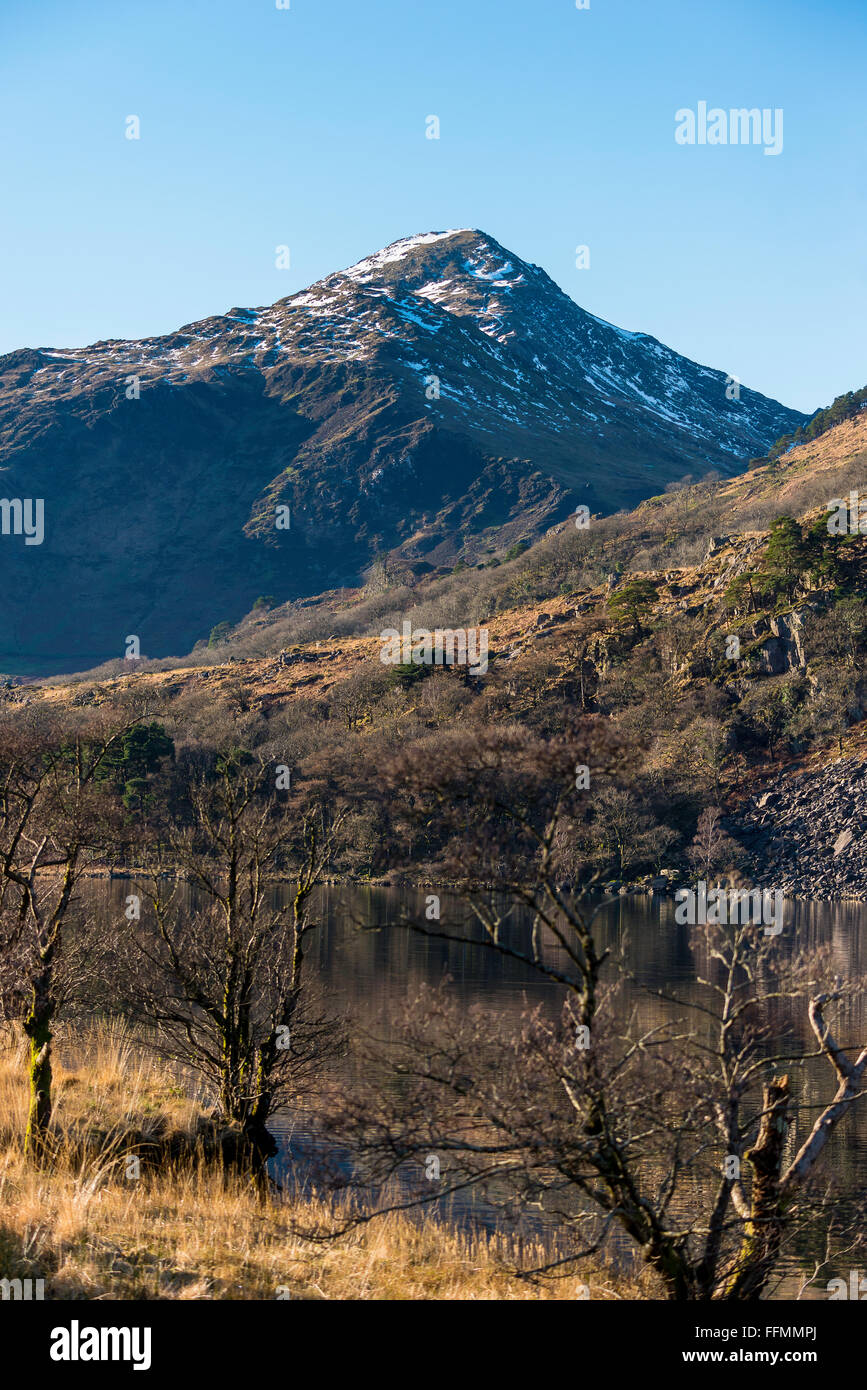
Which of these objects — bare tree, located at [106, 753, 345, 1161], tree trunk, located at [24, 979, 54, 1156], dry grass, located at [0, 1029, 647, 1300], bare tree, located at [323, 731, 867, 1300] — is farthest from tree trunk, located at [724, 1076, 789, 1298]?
tree trunk, located at [24, 979, 54, 1156]

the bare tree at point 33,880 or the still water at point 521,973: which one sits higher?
the bare tree at point 33,880

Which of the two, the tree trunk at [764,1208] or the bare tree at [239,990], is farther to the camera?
the bare tree at [239,990]

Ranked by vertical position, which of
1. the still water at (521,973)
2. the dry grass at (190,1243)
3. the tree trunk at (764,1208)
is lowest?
the still water at (521,973)

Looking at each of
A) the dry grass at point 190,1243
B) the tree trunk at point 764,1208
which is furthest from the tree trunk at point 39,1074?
the tree trunk at point 764,1208

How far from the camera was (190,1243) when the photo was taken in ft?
37.4

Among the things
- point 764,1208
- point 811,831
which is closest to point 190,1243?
point 764,1208

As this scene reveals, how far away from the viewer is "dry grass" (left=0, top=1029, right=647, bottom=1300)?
1005 cm

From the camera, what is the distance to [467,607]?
506 feet

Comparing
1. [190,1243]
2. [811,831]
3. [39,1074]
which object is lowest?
[190,1243]

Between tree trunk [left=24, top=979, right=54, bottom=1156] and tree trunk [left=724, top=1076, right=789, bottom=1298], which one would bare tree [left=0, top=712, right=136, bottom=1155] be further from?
tree trunk [left=724, top=1076, right=789, bottom=1298]

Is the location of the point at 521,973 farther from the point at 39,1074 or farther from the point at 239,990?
the point at 39,1074

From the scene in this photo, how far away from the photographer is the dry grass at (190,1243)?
10055 millimetres

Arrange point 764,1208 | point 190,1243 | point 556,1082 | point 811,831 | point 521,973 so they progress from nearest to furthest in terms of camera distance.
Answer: point 556,1082
point 764,1208
point 190,1243
point 521,973
point 811,831

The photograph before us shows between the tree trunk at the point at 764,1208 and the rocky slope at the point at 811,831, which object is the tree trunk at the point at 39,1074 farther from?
the rocky slope at the point at 811,831
